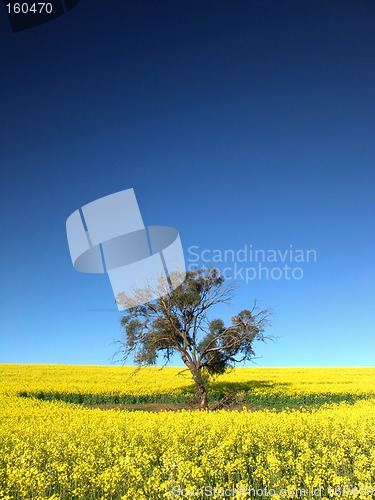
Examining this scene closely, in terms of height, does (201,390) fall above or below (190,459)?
below

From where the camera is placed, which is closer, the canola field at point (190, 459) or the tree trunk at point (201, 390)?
the canola field at point (190, 459)

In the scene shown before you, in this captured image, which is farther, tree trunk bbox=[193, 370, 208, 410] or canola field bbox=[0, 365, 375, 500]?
tree trunk bbox=[193, 370, 208, 410]

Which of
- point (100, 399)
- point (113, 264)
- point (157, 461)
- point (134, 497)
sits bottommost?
point (100, 399)

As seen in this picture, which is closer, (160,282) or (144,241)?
(144,241)

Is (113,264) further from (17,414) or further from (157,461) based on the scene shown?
(157,461)

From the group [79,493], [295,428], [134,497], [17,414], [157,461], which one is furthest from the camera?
[17,414]

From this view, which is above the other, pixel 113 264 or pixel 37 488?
pixel 113 264

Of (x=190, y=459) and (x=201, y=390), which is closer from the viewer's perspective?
(x=190, y=459)

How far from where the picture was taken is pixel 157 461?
28.8 ft

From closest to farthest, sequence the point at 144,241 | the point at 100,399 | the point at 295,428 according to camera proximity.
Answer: the point at 295,428, the point at 144,241, the point at 100,399

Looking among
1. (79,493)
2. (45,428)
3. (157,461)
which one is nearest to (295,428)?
(157,461)

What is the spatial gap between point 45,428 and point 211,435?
4475 millimetres

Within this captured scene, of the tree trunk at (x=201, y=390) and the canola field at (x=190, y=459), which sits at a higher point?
the canola field at (x=190, y=459)

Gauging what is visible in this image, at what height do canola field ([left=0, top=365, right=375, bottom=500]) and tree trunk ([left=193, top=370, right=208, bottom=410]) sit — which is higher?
canola field ([left=0, top=365, right=375, bottom=500])
